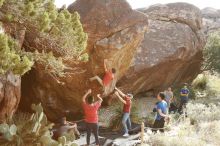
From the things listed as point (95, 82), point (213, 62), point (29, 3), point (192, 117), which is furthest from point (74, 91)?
point (213, 62)

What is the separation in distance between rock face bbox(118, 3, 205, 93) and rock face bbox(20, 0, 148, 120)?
3663 mm

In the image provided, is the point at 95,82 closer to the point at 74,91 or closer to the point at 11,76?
the point at 74,91

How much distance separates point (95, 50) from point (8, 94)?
4.16 metres

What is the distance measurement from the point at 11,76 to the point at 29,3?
3.57 meters

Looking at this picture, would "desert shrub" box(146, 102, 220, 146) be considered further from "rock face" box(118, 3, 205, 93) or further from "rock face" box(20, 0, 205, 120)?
"rock face" box(118, 3, 205, 93)

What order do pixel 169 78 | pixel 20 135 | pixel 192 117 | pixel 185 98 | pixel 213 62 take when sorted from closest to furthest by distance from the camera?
pixel 20 135
pixel 192 117
pixel 185 98
pixel 169 78
pixel 213 62

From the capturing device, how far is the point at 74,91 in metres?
16.2

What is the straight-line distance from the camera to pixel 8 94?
1194cm

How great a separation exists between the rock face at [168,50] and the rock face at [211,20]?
7.52m

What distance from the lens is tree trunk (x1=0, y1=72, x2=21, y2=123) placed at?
38.0ft

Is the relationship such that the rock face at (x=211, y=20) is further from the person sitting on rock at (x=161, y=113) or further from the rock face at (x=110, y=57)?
the person sitting on rock at (x=161, y=113)

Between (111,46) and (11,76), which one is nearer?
(11,76)

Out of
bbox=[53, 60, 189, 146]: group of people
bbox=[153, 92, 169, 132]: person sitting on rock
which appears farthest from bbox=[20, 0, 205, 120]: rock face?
bbox=[153, 92, 169, 132]: person sitting on rock

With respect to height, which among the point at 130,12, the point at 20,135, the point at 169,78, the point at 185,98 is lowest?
the point at 20,135
